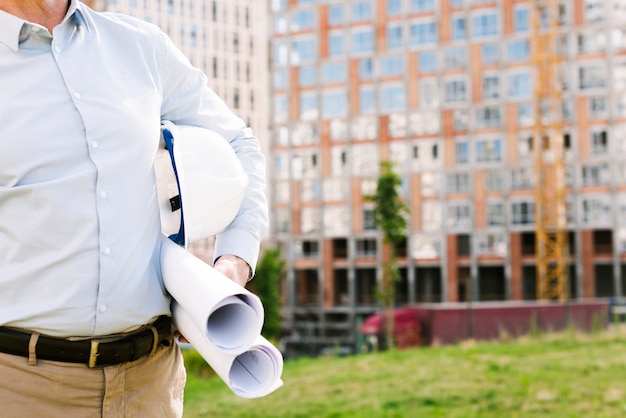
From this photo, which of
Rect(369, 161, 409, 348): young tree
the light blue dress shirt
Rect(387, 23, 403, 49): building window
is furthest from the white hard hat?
Rect(387, 23, 403, 49): building window

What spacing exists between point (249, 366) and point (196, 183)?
0.38m

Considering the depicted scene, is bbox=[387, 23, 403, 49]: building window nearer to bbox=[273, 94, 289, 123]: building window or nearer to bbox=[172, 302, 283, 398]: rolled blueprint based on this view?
bbox=[273, 94, 289, 123]: building window

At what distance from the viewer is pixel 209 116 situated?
1809mm

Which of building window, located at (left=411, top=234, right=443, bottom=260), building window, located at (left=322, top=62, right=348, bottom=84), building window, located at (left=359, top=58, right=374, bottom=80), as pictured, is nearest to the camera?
building window, located at (left=411, top=234, right=443, bottom=260)

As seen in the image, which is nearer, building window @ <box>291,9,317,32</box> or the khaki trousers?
the khaki trousers

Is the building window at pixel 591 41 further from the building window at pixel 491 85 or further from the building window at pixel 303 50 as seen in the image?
the building window at pixel 303 50

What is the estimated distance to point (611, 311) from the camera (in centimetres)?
3038

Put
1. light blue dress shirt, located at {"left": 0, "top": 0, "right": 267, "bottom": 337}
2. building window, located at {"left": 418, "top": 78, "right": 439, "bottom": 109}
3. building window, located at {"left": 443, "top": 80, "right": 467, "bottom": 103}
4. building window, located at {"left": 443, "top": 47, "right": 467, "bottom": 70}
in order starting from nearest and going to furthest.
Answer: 1. light blue dress shirt, located at {"left": 0, "top": 0, "right": 267, "bottom": 337}
2. building window, located at {"left": 443, "top": 80, "right": 467, "bottom": 103}
3. building window, located at {"left": 443, "top": 47, "right": 467, "bottom": 70}
4. building window, located at {"left": 418, "top": 78, "right": 439, "bottom": 109}

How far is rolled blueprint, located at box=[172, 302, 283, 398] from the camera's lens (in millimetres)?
1401

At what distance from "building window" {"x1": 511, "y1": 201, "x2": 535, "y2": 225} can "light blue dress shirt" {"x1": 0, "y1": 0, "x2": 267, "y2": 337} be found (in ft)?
143

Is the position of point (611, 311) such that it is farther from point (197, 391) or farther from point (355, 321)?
point (197, 391)

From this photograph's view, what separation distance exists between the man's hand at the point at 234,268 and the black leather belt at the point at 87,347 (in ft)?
0.64

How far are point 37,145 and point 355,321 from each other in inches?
1763

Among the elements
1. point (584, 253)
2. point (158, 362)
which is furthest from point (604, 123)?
point (158, 362)
